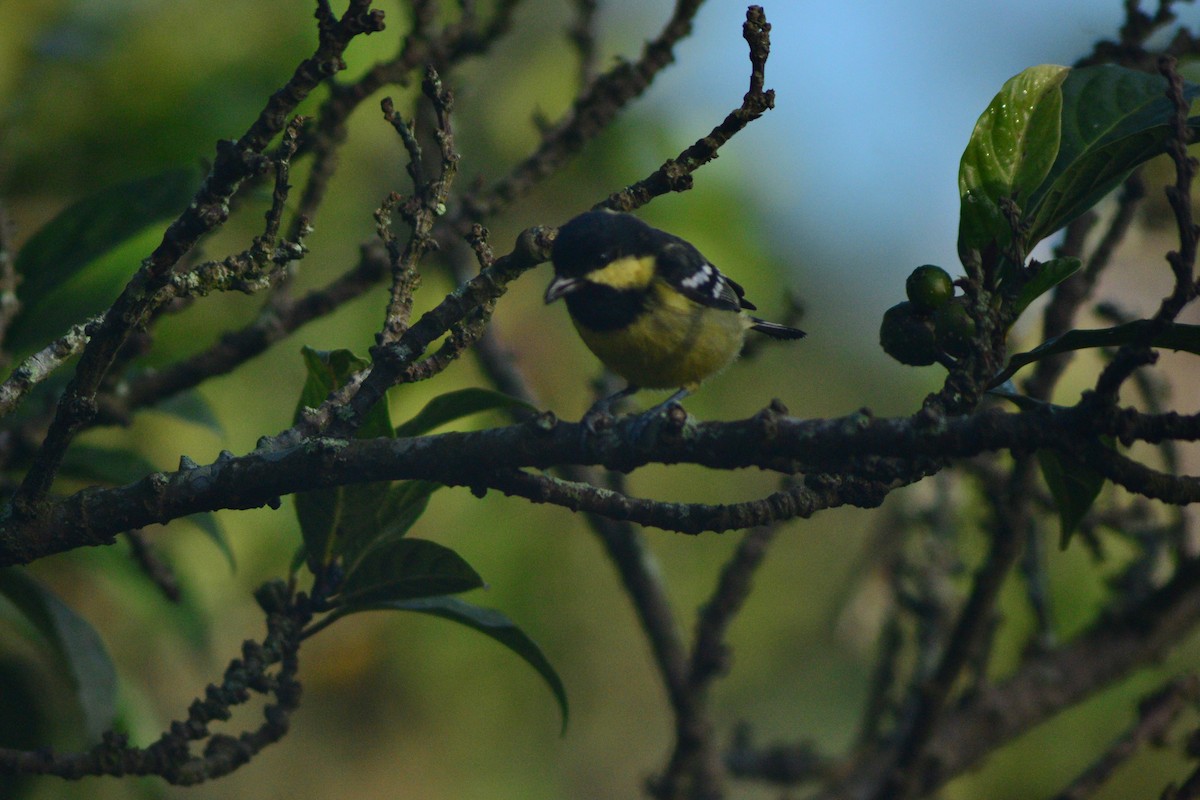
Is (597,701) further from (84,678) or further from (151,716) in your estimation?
(84,678)

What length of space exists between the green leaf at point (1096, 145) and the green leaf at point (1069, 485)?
0.45 metres

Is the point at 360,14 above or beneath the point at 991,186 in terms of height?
above

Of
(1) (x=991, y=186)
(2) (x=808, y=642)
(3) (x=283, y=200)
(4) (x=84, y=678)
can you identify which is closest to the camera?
(3) (x=283, y=200)

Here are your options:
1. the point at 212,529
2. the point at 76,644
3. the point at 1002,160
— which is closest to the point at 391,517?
the point at 212,529

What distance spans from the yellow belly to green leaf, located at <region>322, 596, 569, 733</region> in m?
1.05

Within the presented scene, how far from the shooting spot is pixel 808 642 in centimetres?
604

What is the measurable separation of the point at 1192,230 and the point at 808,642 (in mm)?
4622

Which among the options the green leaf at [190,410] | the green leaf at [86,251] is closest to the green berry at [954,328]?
the green leaf at [86,251]

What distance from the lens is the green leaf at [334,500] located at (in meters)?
2.38

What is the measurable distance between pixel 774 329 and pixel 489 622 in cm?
183

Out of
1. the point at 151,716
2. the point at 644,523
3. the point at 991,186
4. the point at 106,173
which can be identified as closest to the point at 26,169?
the point at 106,173

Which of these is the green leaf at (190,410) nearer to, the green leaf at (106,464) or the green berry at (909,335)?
the green leaf at (106,464)

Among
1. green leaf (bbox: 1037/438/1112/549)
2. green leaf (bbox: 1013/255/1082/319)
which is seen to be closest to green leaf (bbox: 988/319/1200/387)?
green leaf (bbox: 1013/255/1082/319)

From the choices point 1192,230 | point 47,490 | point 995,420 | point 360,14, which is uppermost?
point 360,14
